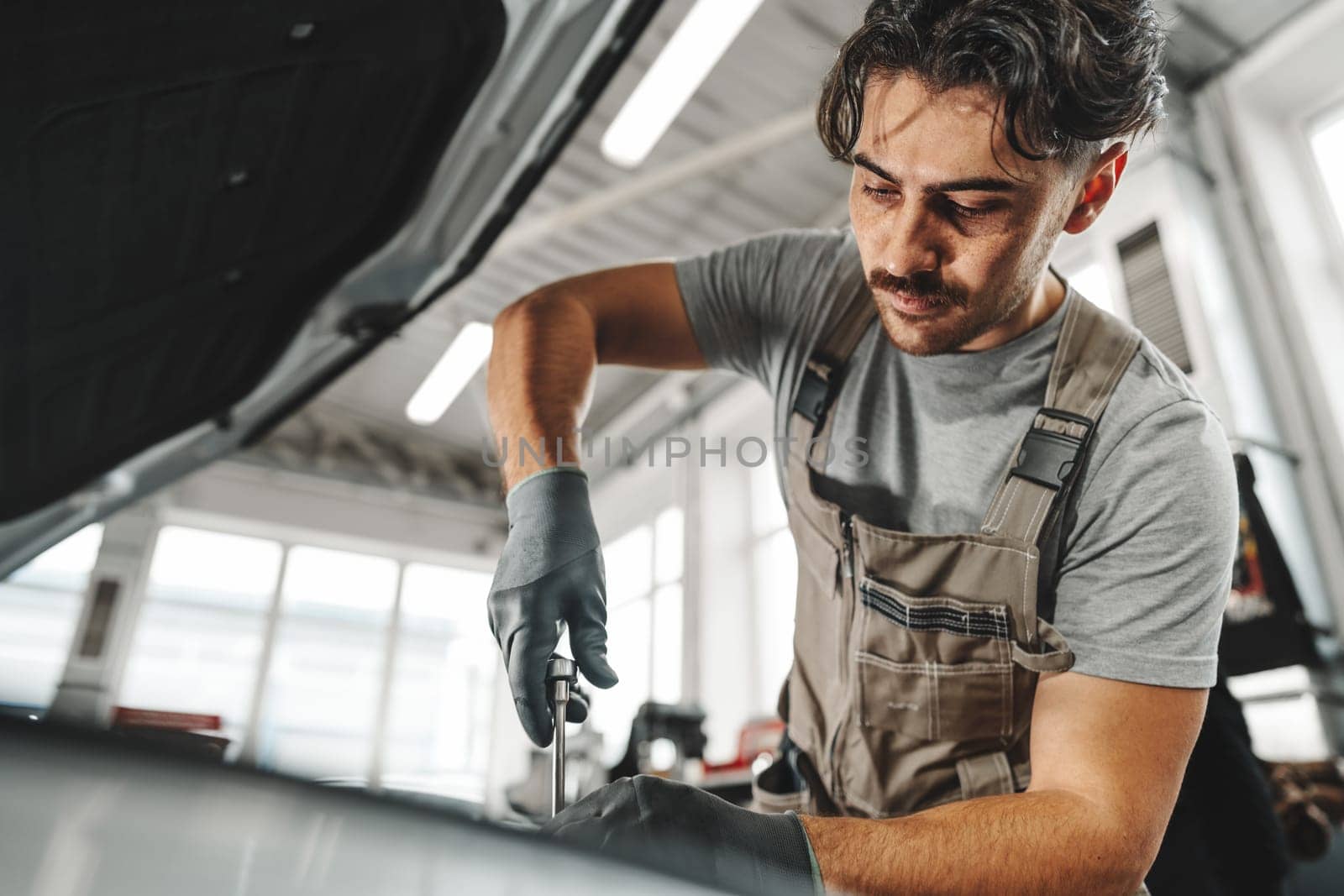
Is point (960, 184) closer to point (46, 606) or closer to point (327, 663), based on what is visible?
point (327, 663)

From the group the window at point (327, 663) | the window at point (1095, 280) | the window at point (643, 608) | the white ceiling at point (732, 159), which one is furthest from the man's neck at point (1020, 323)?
the white ceiling at point (732, 159)

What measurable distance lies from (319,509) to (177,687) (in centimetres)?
107

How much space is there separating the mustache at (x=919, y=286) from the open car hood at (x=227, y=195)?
0.26 m

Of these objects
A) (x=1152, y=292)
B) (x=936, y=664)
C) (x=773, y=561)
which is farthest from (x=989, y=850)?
(x=1152, y=292)

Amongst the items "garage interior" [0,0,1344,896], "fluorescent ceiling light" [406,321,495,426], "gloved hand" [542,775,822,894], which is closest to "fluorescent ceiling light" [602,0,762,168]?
"garage interior" [0,0,1344,896]

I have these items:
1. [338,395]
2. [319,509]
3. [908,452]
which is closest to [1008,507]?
[908,452]

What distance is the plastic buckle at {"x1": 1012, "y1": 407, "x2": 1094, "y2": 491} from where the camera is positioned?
2.09 feet

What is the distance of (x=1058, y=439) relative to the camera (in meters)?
0.65

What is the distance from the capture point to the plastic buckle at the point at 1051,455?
64cm

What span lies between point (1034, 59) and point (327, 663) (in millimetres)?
657

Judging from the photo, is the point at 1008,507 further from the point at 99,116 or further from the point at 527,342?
the point at 99,116

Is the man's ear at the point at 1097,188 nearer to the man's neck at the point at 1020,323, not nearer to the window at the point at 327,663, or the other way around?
the man's neck at the point at 1020,323

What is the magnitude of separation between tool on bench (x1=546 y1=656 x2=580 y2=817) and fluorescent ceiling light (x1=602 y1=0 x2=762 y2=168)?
108cm

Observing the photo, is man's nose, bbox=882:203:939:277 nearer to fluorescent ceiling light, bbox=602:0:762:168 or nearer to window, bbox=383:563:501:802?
window, bbox=383:563:501:802
